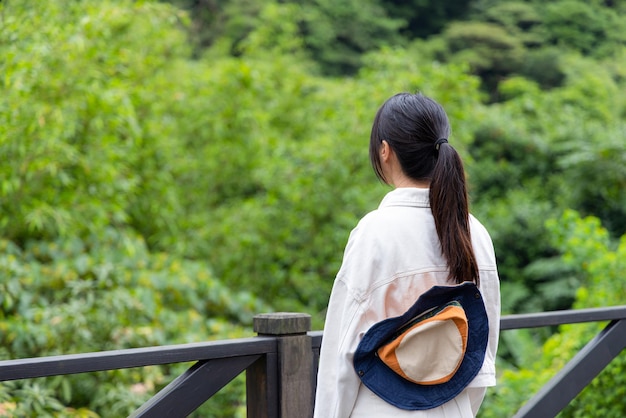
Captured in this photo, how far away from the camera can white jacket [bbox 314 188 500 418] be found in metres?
1.35

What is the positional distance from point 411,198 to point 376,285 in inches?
7.0

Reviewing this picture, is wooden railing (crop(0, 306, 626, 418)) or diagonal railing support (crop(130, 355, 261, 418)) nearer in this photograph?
wooden railing (crop(0, 306, 626, 418))

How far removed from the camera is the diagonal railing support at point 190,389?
161 centimetres

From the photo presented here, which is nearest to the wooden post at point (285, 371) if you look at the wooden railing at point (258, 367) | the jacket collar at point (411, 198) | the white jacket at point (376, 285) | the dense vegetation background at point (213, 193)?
the wooden railing at point (258, 367)

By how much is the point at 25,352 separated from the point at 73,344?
0.70ft

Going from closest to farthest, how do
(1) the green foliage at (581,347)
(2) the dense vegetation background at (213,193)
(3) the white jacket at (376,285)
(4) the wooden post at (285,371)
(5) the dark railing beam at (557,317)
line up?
(3) the white jacket at (376,285)
(4) the wooden post at (285,371)
(5) the dark railing beam at (557,317)
(1) the green foliage at (581,347)
(2) the dense vegetation background at (213,193)

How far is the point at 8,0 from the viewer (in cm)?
409

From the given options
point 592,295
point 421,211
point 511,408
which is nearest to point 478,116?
point 592,295

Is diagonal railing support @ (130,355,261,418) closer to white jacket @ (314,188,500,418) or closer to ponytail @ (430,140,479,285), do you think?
white jacket @ (314,188,500,418)

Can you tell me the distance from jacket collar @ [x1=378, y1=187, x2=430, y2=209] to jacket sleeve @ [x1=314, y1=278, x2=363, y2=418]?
179 mm

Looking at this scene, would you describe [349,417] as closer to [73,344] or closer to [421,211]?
[421,211]

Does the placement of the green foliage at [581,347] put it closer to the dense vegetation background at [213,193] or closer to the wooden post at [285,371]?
the dense vegetation background at [213,193]

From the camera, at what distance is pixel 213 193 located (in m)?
7.21

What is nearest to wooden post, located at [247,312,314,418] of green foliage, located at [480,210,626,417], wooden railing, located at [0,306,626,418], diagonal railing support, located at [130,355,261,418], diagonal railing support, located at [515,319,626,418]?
wooden railing, located at [0,306,626,418]
